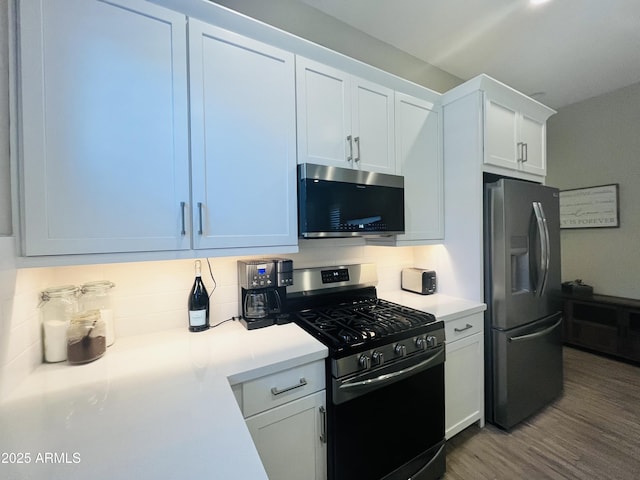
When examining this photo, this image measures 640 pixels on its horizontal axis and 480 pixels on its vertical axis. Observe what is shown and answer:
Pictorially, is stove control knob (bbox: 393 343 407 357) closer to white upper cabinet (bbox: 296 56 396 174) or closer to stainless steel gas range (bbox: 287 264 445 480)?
stainless steel gas range (bbox: 287 264 445 480)

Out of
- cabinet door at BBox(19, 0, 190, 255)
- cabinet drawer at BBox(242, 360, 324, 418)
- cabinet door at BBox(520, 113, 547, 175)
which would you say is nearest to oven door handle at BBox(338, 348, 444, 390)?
cabinet drawer at BBox(242, 360, 324, 418)

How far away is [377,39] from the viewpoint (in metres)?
2.22

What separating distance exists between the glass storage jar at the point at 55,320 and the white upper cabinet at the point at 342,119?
1.23 m

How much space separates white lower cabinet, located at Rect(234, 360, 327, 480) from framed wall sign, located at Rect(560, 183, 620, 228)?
3.97 m

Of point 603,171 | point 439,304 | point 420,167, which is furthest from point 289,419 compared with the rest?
point 603,171

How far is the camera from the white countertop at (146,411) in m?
0.62

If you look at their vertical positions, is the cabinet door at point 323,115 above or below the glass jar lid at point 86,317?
above

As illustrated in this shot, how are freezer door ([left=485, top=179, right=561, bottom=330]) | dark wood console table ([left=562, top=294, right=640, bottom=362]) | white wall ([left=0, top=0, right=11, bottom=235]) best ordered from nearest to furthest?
white wall ([left=0, top=0, right=11, bottom=235])
freezer door ([left=485, top=179, right=561, bottom=330])
dark wood console table ([left=562, top=294, right=640, bottom=362])

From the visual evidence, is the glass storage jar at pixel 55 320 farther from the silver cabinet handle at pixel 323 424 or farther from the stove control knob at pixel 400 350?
the stove control knob at pixel 400 350

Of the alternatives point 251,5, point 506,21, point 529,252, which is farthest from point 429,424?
point 506,21

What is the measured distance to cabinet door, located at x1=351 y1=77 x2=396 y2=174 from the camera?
1.70 meters

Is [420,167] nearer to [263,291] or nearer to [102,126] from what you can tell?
[263,291]

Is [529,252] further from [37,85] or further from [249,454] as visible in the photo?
[37,85]

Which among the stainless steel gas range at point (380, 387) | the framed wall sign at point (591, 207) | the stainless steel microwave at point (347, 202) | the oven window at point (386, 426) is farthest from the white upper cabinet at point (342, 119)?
the framed wall sign at point (591, 207)
